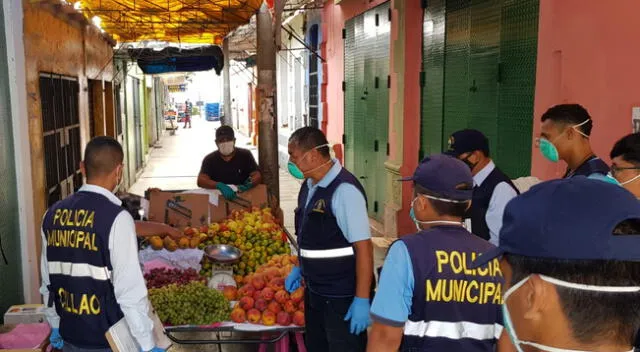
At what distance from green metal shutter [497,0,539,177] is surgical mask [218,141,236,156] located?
2.97m

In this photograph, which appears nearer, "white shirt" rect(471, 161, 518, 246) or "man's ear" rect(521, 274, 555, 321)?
"man's ear" rect(521, 274, 555, 321)

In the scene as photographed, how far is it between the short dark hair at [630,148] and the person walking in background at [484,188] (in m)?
0.70

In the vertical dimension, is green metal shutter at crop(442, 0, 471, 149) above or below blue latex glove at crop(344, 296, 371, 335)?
above

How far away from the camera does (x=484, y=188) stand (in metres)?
4.09

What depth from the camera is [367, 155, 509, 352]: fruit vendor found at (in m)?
2.62

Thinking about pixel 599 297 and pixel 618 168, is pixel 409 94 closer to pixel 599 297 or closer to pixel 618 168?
pixel 618 168

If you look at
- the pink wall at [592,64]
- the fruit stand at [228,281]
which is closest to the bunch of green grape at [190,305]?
the fruit stand at [228,281]

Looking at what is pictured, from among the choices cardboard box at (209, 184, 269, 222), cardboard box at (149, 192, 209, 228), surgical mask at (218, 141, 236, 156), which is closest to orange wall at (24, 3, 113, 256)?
cardboard box at (149, 192, 209, 228)

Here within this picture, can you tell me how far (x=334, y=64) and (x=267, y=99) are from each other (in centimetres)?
679

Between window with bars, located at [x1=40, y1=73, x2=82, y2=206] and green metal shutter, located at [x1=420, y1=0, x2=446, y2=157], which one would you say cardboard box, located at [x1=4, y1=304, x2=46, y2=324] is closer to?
window with bars, located at [x1=40, y1=73, x2=82, y2=206]

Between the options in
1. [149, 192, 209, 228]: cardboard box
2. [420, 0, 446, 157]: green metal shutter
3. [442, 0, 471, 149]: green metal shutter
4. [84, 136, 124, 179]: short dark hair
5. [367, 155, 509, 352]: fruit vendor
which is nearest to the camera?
[367, 155, 509, 352]: fruit vendor

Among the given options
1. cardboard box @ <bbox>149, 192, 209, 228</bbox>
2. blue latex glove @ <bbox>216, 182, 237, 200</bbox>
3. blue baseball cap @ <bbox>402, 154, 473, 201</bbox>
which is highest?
blue baseball cap @ <bbox>402, 154, 473, 201</bbox>

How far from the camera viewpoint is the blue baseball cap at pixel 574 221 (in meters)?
1.28

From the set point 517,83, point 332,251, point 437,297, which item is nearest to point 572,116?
point 332,251
